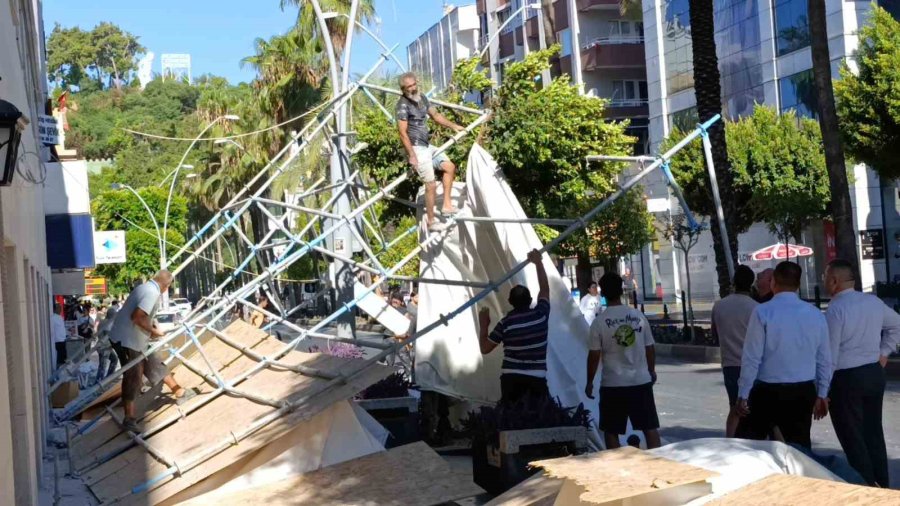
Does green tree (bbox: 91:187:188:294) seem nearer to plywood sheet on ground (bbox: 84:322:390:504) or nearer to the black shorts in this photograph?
plywood sheet on ground (bbox: 84:322:390:504)

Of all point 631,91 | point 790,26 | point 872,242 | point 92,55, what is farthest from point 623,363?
point 92,55

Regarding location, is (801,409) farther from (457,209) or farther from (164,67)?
(164,67)

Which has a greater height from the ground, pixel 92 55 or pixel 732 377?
pixel 92 55

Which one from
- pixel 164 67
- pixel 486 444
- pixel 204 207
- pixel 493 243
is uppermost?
pixel 164 67

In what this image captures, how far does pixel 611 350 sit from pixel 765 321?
5.96 ft

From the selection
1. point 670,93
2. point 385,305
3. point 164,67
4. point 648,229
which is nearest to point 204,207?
point 670,93

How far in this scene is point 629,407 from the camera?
9.59 metres

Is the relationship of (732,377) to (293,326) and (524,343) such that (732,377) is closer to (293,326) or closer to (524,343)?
(524,343)

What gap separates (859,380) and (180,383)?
8289 millimetres

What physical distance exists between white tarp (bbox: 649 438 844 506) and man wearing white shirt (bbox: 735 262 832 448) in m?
1.73

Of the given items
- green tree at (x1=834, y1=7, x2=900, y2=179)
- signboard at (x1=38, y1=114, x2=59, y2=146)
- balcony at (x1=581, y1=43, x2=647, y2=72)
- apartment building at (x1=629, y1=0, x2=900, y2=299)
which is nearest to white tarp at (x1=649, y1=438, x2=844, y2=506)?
signboard at (x1=38, y1=114, x2=59, y2=146)

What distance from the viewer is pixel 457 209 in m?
12.0

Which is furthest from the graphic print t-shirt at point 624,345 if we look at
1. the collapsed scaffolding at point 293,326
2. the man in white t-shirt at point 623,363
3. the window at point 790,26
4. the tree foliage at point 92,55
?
the tree foliage at point 92,55

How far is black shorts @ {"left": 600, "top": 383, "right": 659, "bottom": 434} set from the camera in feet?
31.4
